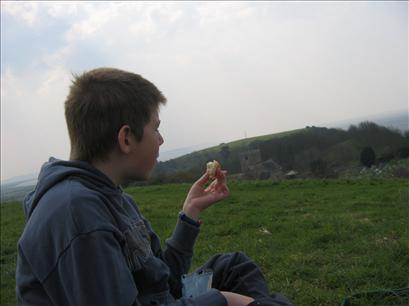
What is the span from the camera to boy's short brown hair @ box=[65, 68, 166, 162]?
2.12 m

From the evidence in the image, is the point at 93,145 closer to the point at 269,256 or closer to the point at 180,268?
the point at 180,268

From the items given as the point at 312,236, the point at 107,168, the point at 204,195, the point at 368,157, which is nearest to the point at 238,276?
the point at 204,195

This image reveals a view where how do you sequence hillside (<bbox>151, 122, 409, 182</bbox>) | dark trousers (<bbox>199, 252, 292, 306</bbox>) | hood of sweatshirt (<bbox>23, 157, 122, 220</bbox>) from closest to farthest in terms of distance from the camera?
hood of sweatshirt (<bbox>23, 157, 122, 220</bbox>) < dark trousers (<bbox>199, 252, 292, 306</bbox>) < hillside (<bbox>151, 122, 409, 182</bbox>)

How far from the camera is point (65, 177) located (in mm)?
1959

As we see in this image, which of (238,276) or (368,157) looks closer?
(238,276)

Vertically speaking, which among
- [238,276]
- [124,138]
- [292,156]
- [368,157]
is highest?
[124,138]

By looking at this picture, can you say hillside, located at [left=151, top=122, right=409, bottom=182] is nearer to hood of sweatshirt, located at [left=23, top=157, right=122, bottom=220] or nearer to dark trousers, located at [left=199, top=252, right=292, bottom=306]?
dark trousers, located at [left=199, top=252, right=292, bottom=306]

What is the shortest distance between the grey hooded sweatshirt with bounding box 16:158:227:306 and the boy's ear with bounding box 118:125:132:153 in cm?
16

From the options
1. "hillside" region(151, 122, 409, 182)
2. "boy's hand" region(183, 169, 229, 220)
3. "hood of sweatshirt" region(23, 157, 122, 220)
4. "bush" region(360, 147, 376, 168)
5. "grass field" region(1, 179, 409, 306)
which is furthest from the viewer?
"hillside" region(151, 122, 409, 182)

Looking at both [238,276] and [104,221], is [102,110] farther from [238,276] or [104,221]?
[238,276]

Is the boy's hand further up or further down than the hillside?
further up

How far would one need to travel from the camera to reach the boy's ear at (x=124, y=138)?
6.93 ft

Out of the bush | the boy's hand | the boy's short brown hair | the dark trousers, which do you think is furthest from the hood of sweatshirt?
the bush

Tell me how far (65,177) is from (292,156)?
45.2 ft
